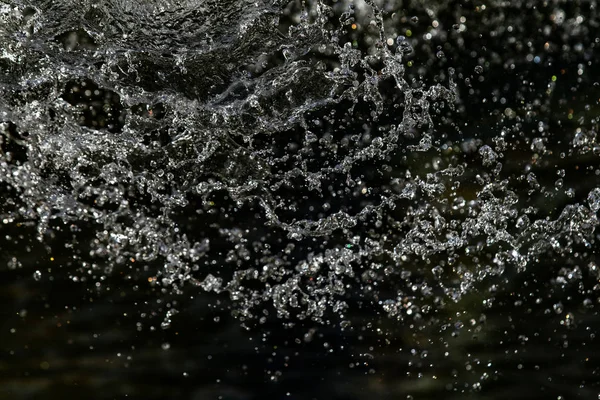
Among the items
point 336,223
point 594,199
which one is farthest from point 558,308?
point 336,223

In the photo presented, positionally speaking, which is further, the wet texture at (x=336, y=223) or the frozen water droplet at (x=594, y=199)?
the frozen water droplet at (x=594, y=199)

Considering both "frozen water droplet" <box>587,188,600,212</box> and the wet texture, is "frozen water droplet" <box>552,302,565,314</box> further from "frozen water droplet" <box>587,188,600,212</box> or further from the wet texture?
"frozen water droplet" <box>587,188,600,212</box>

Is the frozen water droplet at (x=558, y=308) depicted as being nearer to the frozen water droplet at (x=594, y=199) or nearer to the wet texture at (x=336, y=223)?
the wet texture at (x=336, y=223)

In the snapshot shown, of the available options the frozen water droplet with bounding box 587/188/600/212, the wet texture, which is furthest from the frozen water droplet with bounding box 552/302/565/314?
the frozen water droplet with bounding box 587/188/600/212

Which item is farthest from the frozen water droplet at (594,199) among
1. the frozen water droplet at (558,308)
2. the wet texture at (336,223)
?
the frozen water droplet at (558,308)

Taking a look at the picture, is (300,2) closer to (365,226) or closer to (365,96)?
(365,96)

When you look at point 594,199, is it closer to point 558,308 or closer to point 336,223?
point 558,308

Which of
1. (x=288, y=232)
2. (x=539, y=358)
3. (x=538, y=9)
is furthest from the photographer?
(x=538, y=9)

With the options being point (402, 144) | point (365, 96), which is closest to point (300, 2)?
point (365, 96)
